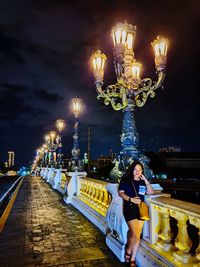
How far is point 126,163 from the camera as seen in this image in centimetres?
582

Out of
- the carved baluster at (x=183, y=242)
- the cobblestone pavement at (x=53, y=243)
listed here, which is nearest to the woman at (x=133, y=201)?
the cobblestone pavement at (x=53, y=243)

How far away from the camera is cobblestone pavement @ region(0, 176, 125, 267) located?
486 cm

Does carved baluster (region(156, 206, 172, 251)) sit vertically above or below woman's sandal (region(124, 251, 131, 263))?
above

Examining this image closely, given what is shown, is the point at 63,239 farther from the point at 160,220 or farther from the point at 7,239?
the point at 160,220

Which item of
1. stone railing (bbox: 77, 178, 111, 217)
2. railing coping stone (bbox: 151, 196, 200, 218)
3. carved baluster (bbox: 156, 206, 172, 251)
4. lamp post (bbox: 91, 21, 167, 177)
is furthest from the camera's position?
stone railing (bbox: 77, 178, 111, 217)

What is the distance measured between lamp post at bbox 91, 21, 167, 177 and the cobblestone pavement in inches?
78.0

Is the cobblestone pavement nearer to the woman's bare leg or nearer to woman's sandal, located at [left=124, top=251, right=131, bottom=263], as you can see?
woman's sandal, located at [left=124, top=251, right=131, bottom=263]

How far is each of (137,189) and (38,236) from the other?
353 centimetres

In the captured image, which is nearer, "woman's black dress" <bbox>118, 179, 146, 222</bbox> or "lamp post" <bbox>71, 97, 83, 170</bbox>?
"woman's black dress" <bbox>118, 179, 146, 222</bbox>

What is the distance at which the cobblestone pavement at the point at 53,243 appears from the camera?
486cm

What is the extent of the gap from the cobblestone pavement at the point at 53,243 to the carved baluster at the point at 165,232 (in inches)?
40.1

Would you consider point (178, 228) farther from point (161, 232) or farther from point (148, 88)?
point (148, 88)

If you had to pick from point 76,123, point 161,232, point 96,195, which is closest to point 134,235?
point 161,232

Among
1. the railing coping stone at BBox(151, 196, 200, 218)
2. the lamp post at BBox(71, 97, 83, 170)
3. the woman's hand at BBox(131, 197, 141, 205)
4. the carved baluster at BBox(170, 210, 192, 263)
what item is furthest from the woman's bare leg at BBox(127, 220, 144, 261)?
the lamp post at BBox(71, 97, 83, 170)
